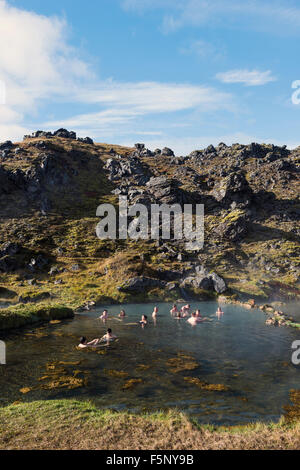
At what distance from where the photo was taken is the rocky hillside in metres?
79.2

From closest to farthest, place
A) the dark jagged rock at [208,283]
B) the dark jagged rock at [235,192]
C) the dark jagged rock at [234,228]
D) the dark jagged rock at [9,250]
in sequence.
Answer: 1. the dark jagged rock at [208,283]
2. the dark jagged rock at [9,250]
3. the dark jagged rock at [234,228]
4. the dark jagged rock at [235,192]

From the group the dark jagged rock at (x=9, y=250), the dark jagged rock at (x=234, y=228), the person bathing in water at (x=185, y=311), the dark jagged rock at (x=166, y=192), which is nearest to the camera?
the person bathing in water at (x=185, y=311)

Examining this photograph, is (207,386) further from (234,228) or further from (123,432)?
(234,228)

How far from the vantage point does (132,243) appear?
123125 mm

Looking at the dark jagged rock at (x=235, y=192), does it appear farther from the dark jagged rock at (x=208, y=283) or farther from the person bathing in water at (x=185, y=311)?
the person bathing in water at (x=185, y=311)

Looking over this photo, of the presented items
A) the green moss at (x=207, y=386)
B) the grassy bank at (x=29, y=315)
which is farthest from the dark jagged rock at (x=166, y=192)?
the green moss at (x=207, y=386)

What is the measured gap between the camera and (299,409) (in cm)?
1892

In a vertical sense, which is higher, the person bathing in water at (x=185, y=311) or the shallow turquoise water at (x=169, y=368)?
the shallow turquoise water at (x=169, y=368)

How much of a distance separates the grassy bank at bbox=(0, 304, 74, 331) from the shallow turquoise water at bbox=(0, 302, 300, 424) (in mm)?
4160

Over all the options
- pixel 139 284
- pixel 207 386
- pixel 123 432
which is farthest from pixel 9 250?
pixel 123 432

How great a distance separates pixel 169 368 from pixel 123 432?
12.5m

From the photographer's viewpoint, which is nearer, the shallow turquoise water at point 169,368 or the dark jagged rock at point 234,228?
the shallow turquoise water at point 169,368

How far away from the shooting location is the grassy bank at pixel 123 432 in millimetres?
13711

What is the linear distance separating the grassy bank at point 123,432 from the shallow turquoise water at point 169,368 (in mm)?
2077
